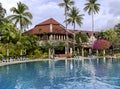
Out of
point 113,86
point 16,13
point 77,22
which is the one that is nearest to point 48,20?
point 77,22

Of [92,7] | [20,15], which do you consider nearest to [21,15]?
[20,15]

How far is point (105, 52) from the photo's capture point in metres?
63.9

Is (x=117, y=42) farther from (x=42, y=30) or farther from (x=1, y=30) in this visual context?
(x=1, y=30)

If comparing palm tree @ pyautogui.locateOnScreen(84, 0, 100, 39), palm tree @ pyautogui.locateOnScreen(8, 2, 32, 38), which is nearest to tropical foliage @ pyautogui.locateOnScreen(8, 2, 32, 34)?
palm tree @ pyautogui.locateOnScreen(8, 2, 32, 38)

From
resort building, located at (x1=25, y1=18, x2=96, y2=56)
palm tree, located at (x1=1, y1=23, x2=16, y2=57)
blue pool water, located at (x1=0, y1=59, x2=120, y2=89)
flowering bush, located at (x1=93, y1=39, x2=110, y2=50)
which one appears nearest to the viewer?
blue pool water, located at (x1=0, y1=59, x2=120, y2=89)

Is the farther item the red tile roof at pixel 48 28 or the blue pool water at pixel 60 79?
the red tile roof at pixel 48 28

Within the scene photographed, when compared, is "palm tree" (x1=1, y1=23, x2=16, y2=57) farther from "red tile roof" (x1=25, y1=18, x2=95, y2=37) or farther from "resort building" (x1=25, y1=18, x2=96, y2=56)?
"red tile roof" (x1=25, y1=18, x2=95, y2=37)

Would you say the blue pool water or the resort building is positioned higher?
the resort building

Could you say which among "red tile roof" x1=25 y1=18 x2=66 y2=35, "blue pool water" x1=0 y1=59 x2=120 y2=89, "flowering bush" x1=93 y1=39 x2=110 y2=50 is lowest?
"blue pool water" x1=0 y1=59 x2=120 y2=89

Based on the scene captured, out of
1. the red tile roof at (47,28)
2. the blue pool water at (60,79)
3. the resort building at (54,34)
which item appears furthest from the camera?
the red tile roof at (47,28)

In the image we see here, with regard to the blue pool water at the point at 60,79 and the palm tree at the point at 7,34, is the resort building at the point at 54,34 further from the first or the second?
the blue pool water at the point at 60,79

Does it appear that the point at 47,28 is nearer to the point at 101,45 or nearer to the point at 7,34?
the point at 101,45

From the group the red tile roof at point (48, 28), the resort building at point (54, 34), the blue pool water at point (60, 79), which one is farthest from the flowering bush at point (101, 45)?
the blue pool water at point (60, 79)

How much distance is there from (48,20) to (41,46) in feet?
25.2
